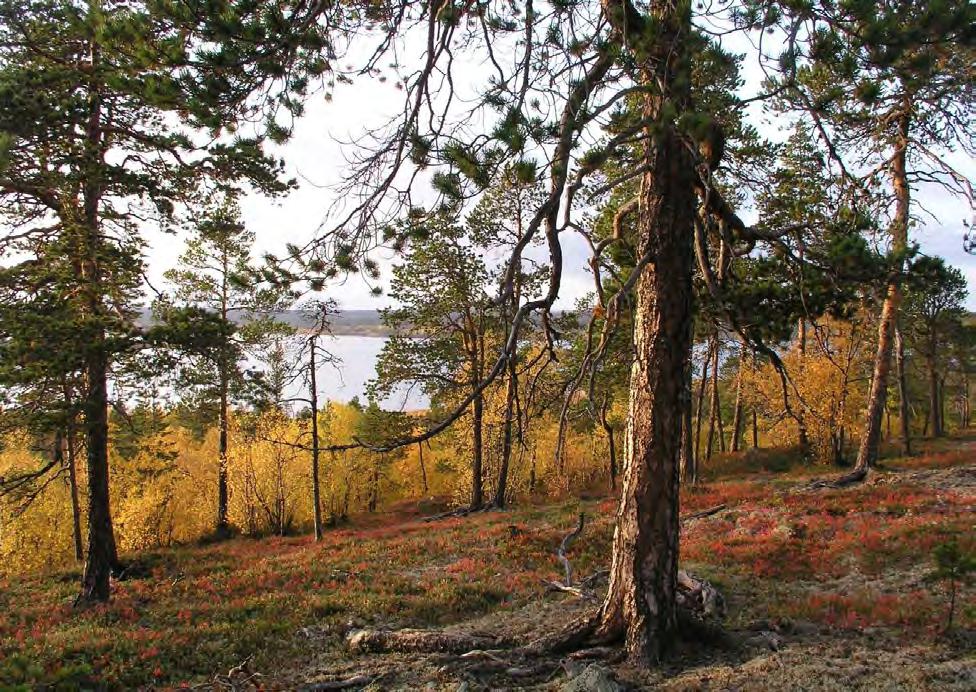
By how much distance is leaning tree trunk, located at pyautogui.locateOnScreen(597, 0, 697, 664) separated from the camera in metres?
5.46

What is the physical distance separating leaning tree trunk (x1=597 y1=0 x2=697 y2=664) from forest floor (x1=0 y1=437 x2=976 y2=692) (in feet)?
1.78

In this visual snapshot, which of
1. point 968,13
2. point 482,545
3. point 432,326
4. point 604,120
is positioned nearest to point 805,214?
point 968,13

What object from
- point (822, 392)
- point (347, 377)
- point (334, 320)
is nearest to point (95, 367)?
point (334, 320)

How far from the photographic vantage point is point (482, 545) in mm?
15484

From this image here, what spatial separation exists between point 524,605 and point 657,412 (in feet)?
18.4

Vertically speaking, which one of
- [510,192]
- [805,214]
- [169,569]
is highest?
[510,192]

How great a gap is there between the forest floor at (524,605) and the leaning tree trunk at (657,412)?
54 cm

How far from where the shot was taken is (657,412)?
5465 mm

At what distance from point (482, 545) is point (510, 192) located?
36.9 feet

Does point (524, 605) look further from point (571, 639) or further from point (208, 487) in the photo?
point (208, 487)

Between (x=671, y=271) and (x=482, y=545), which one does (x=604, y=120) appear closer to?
(x=671, y=271)

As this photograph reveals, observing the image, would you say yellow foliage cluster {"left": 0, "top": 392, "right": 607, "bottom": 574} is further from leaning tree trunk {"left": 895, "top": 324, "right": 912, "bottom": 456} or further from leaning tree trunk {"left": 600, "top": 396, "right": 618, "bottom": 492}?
leaning tree trunk {"left": 895, "top": 324, "right": 912, "bottom": 456}

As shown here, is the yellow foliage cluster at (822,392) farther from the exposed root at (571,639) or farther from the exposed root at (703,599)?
the exposed root at (571,639)

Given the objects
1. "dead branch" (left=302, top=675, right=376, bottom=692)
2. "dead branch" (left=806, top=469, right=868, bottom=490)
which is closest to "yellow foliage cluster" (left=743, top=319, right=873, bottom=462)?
"dead branch" (left=806, top=469, right=868, bottom=490)
